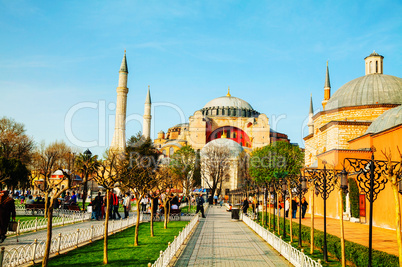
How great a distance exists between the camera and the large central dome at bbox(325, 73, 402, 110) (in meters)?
24.2

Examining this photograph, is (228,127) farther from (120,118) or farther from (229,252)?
(229,252)

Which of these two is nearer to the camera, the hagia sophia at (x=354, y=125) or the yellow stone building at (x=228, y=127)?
→ the hagia sophia at (x=354, y=125)

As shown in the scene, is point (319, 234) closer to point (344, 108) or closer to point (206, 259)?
point (206, 259)

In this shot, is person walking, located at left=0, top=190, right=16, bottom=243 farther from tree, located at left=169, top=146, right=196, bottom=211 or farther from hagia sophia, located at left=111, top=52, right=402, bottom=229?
tree, located at left=169, top=146, right=196, bottom=211

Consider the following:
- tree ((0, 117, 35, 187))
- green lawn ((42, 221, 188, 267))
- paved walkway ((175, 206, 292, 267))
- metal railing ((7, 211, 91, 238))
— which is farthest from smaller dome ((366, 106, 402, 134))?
tree ((0, 117, 35, 187))

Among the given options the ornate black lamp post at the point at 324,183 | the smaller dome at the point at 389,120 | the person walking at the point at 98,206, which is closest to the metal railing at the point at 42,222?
the person walking at the point at 98,206

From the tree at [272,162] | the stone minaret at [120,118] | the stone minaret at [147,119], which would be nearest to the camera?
the tree at [272,162]

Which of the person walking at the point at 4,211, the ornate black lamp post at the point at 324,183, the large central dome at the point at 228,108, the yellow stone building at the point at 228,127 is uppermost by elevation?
the large central dome at the point at 228,108

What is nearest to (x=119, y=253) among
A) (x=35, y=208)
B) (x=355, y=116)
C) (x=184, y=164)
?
(x=35, y=208)

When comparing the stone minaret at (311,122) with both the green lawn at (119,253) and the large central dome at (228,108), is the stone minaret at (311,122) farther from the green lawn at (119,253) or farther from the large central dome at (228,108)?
the green lawn at (119,253)

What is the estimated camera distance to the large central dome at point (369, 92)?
24.2 meters

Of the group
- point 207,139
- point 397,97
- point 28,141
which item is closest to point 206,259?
point 397,97

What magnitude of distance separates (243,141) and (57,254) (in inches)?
2137

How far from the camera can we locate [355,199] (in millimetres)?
16828
